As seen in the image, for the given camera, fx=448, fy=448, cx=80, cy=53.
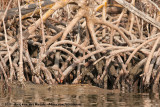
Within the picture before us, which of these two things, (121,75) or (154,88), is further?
(121,75)

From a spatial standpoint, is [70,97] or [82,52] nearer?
[70,97]

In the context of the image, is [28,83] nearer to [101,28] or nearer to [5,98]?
[5,98]

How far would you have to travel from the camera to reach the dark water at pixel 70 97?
5.80 metres

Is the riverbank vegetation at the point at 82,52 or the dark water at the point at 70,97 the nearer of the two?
the dark water at the point at 70,97

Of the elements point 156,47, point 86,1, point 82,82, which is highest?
point 86,1

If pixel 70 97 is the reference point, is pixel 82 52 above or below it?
above

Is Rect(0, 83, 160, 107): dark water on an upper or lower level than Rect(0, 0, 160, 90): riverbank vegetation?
lower

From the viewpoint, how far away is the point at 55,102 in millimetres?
5910

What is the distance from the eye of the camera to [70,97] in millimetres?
6465

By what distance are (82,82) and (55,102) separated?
2.74 m

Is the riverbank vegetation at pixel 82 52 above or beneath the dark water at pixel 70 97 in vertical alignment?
above

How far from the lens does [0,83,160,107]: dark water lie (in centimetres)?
580

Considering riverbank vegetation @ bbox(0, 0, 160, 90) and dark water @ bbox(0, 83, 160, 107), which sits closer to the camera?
dark water @ bbox(0, 83, 160, 107)

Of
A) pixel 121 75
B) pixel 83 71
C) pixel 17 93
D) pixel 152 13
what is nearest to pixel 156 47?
pixel 121 75
